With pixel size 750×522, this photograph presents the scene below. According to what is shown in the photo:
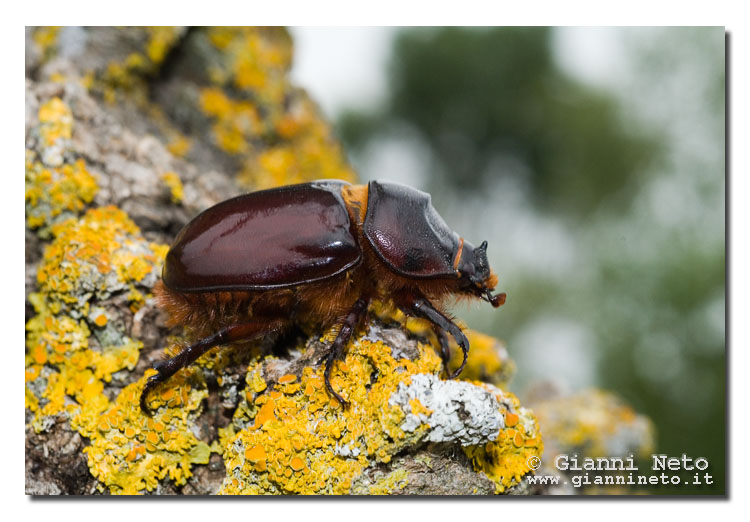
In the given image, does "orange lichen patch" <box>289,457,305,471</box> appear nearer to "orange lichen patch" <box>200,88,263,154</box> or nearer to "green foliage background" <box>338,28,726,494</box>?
"green foliage background" <box>338,28,726,494</box>

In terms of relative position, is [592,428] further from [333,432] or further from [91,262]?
[91,262]

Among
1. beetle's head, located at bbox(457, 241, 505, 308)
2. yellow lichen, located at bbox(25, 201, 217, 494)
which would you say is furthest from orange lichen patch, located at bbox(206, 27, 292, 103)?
beetle's head, located at bbox(457, 241, 505, 308)

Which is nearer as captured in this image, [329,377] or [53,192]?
[329,377]

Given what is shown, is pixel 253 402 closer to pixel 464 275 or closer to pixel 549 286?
pixel 464 275

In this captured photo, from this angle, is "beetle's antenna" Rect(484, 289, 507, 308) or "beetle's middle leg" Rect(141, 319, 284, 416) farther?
"beetle's antenna" Rect(484, 289, 507, 308)

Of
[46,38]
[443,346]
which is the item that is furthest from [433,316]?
[46,38]
